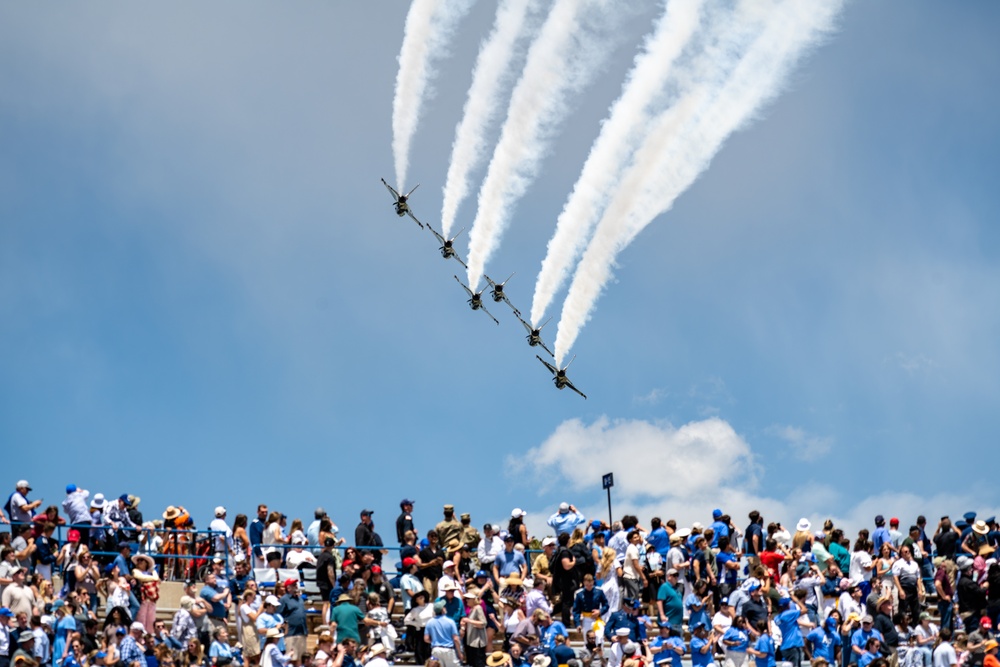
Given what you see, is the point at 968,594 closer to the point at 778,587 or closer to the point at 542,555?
the point at 778,587

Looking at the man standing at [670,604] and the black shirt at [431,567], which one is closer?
the man standing at [670,604]

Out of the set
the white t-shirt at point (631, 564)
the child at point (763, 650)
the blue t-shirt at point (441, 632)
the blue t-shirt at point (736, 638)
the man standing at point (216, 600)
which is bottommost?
the child at point (763, 650)

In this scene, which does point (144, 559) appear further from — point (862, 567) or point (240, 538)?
point (862, 567)

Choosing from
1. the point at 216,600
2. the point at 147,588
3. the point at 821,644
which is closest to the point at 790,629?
the point at 821,644

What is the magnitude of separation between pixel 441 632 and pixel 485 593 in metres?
2.11

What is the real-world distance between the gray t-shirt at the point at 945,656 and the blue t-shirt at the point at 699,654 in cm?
430

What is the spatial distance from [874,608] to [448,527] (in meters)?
8.99

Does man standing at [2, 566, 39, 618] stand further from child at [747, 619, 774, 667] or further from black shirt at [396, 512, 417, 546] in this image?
child at [747, 619, 774, 667]

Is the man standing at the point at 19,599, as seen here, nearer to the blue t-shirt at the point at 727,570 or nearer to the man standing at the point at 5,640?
the man standing at the point at 5,640

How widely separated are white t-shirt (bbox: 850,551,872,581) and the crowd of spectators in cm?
3

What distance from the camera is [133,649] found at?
Result: 27.3 m

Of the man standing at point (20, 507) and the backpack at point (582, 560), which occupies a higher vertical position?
the man standing at point (20, 507)

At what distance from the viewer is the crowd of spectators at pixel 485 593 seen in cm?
2873

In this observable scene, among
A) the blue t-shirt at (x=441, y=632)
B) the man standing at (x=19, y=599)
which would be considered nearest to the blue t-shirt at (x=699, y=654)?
the blue t-shirt at (x=441, y=632)
